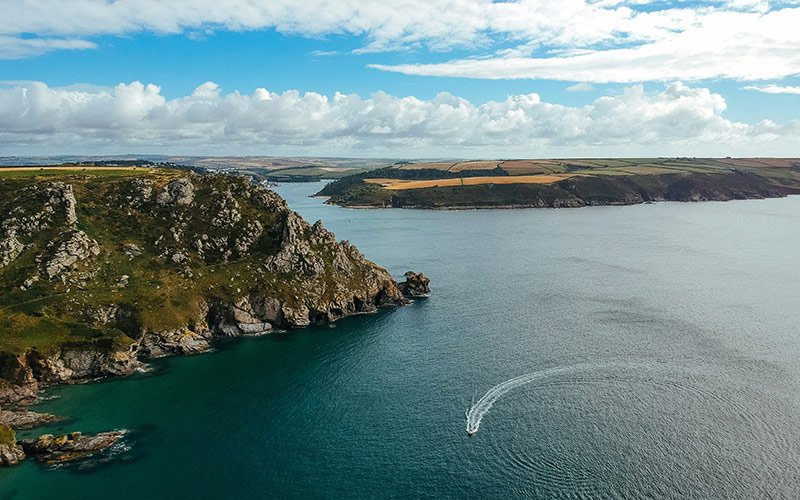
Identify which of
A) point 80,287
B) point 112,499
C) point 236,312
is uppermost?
point 80,287

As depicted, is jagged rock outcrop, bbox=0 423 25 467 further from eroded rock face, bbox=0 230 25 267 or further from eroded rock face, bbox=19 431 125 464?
eroded rock face, bbox=0 230 25 267

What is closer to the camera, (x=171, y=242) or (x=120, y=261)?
(x=120, y=261)

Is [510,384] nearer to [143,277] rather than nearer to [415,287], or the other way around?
[415,287]

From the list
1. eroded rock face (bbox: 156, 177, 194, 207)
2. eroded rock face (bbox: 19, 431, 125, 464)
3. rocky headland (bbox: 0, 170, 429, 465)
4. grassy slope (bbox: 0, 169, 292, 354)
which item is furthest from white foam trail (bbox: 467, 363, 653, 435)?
eroded rock face (bbox: 156, 177, 194, 207)

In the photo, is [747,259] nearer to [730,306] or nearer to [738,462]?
[730,306]

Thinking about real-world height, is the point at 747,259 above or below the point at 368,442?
above

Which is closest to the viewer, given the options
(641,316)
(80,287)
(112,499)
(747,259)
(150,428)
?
(112,499)

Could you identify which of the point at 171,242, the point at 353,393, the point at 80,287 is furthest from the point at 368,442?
the point at 171,242

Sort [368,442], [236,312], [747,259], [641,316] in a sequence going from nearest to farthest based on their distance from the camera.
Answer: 1. [368,442]
2. [236,312]
3. [641,316]
4. [747,259]

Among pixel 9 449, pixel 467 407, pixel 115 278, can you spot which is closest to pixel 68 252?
pixel 115 278
